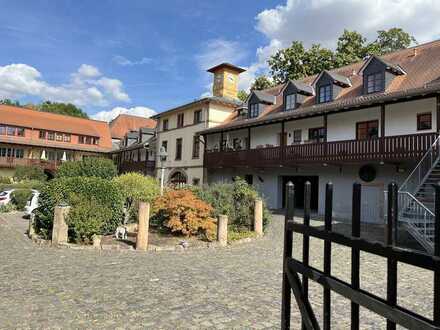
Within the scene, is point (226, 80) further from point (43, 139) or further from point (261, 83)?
point (43, 139)

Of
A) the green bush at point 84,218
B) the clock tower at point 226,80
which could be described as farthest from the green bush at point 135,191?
the clock tower at point 226,80

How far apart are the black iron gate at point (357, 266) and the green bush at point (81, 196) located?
9.92m

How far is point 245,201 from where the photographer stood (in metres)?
15.2

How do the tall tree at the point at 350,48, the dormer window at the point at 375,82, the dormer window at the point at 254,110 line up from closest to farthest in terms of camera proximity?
1. the dormer window at the point at 375,82
2. the dormer window at the point at 254,110
3. the tall tree at the point at 350,48

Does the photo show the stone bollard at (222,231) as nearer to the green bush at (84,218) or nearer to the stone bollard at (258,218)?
the stone bollard at (258,218)

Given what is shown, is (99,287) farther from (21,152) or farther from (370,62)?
(21,152)

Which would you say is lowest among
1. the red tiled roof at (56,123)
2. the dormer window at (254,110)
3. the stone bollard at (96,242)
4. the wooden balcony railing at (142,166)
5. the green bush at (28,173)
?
the stone bollard at (96,242)

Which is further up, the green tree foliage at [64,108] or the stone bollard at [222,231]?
the green tree foliage at [64,108]

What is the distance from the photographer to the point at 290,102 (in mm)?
26812

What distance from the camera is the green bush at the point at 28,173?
1732 inches

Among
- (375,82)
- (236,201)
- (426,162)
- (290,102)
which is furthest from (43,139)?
(426,162)

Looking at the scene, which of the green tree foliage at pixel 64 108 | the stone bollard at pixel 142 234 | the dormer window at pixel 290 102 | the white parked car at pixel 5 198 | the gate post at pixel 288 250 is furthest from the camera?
the green tree foliage at pixel 64 108

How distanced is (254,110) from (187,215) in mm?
18543

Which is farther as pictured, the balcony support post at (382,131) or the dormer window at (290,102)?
the dormer window at (290,102)
